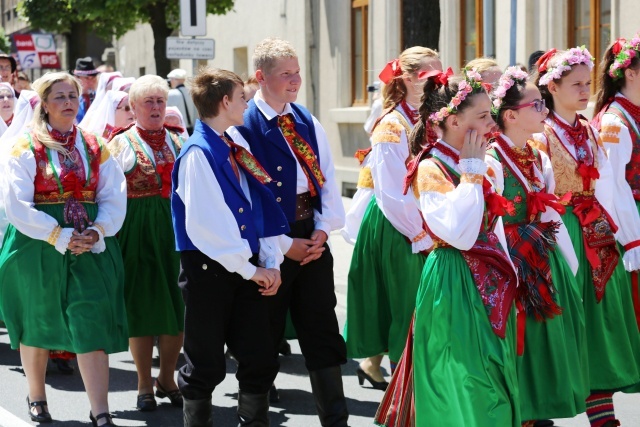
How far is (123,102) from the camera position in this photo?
312 inches

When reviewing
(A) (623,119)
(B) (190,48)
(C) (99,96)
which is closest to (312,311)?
(A) (623,119)

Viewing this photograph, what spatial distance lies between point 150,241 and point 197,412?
182 cm

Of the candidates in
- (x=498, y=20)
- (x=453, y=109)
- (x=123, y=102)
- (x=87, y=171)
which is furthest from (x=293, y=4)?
(x=453, y=109)

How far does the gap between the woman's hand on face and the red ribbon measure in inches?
98.7

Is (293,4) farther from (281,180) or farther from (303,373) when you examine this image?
(281,180)

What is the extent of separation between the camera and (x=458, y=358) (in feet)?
16.3

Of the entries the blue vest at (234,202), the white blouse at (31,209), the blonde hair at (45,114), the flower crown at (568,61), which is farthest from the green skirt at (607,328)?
the blonde hair at (45,114)

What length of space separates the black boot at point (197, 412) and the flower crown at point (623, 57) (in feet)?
9.55

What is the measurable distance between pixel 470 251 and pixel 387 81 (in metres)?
1.85

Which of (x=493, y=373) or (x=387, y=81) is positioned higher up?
(x=387, y=81)

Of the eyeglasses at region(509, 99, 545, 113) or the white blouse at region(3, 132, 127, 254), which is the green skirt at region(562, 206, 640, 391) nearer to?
the eyeglasses at region(509, 99, 545, 113)

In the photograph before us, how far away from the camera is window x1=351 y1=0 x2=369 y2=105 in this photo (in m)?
19.4

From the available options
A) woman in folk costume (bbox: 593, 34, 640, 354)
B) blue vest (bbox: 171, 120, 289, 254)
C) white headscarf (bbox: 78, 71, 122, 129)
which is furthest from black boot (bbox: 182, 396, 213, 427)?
white headscarf (bbox: 78, 71, 122, 129)

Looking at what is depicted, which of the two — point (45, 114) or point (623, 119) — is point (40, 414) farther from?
point (623, 119)
